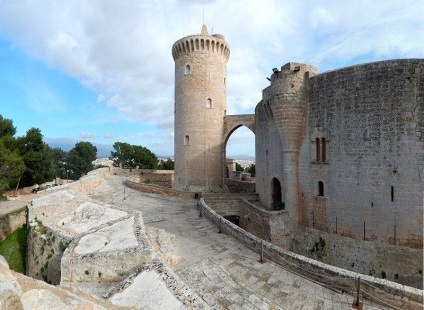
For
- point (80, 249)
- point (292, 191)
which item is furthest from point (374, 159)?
point (80, 249)

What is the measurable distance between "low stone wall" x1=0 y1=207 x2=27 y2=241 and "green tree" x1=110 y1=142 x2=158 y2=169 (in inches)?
1034

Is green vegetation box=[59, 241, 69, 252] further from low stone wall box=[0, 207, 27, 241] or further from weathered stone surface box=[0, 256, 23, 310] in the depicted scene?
low stone wall box=[0, 207, 27, 241]

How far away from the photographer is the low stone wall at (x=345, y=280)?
5164 mm

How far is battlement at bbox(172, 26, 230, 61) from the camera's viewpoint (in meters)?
21.3

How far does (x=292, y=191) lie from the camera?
12.6m

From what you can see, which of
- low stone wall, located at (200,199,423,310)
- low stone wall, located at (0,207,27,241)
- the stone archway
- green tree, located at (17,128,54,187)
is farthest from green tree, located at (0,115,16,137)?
low stone wall, located at (200,199,423,310)

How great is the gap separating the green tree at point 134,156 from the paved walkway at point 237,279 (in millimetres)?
34229

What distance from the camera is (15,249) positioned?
13.2m

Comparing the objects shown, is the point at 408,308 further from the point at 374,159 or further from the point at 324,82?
the point at 324,82

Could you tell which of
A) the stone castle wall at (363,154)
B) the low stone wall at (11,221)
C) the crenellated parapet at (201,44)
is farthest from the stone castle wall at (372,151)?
the low stone wall at (11,221)

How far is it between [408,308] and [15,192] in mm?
28575

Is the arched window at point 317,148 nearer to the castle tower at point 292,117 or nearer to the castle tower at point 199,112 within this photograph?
the castle tower at point 292,117

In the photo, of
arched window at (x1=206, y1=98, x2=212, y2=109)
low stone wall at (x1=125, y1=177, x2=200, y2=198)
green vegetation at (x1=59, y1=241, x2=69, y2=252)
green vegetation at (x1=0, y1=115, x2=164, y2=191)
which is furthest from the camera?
arched window at (x1=206, y1=98, x2=212, y2=109)

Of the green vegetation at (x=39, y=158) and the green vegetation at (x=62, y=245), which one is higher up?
the green vegetation at (x=39, y=158)
